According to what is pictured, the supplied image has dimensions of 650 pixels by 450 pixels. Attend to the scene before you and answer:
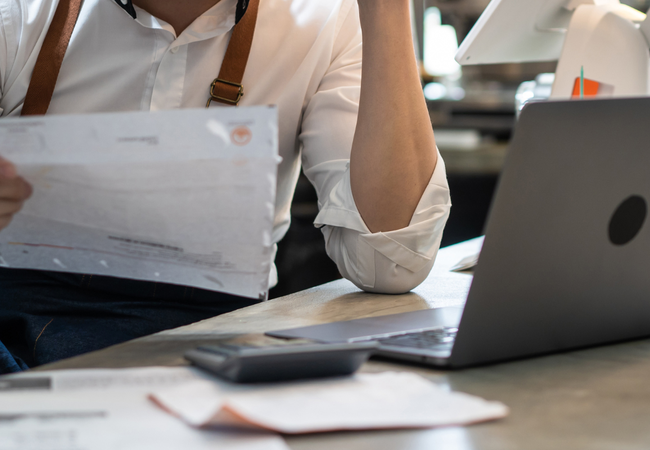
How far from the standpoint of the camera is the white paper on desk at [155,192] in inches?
19.5

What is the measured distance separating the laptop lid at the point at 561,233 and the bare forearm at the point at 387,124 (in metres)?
0.37

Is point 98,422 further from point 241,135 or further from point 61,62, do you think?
point 61,62

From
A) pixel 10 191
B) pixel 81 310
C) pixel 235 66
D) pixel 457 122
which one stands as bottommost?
pixel 457 122

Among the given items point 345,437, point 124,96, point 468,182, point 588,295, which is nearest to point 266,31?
point 124,96

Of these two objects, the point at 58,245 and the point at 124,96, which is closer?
the point at 58,245

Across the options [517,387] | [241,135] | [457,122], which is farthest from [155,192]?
[457,122]

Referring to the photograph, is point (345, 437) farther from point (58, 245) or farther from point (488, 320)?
point (58, 245)

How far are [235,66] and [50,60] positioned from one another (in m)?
0.28

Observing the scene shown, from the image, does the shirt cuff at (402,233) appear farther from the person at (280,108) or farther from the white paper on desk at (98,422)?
the white paper on desk at (98,422)

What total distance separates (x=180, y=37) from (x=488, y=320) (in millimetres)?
722

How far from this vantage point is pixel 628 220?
0.56m

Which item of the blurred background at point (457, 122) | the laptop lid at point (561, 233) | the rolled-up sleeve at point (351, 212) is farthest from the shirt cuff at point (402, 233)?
the blurred background at point (457, 122)

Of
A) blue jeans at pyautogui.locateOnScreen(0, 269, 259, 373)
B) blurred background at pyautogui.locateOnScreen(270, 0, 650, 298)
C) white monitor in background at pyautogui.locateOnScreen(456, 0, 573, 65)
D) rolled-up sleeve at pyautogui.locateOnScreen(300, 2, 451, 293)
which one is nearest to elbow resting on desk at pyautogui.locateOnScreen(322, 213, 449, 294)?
rolled-up sleeve at pyautogui.locateOnScreen(300, 2, 451, 293)

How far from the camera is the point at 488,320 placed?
1.64 feet
